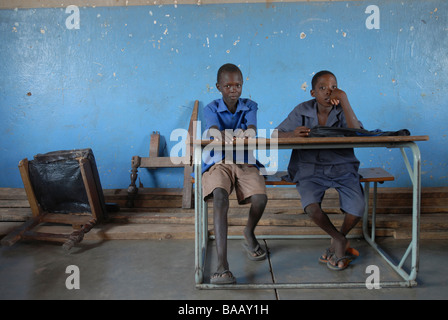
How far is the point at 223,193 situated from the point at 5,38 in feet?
10.2

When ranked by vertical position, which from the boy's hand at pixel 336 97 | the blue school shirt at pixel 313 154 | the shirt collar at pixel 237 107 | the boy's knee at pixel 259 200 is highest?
the boy's hand at pixel 336 97

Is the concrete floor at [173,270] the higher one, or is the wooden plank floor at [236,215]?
the wooden plank floor at [236,215]

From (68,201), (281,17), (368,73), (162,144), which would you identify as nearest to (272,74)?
(281,17)

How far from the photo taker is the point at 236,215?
3391mm

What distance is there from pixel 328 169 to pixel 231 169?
67cm

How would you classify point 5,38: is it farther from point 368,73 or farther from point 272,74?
point 368,73

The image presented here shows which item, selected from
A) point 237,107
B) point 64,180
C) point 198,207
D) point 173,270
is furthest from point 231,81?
point 64,180

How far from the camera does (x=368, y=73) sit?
376cm

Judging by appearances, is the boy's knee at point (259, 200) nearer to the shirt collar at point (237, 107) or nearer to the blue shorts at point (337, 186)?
the blue shorts at point (337, 186)

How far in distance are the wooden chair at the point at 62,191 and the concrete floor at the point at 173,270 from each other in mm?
225

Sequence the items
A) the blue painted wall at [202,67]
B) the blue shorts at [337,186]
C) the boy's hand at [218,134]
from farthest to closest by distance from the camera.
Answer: the blue painted wall at [202,67] → the blue shorts at [337,186] → the boy's hand at [218,134]

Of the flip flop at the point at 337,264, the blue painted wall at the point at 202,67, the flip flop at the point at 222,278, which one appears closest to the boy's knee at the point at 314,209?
the flip flop at the point at 337,264

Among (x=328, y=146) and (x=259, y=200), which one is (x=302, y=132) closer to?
(x=328, y=146)

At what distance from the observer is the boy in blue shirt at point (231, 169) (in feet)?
7.63
